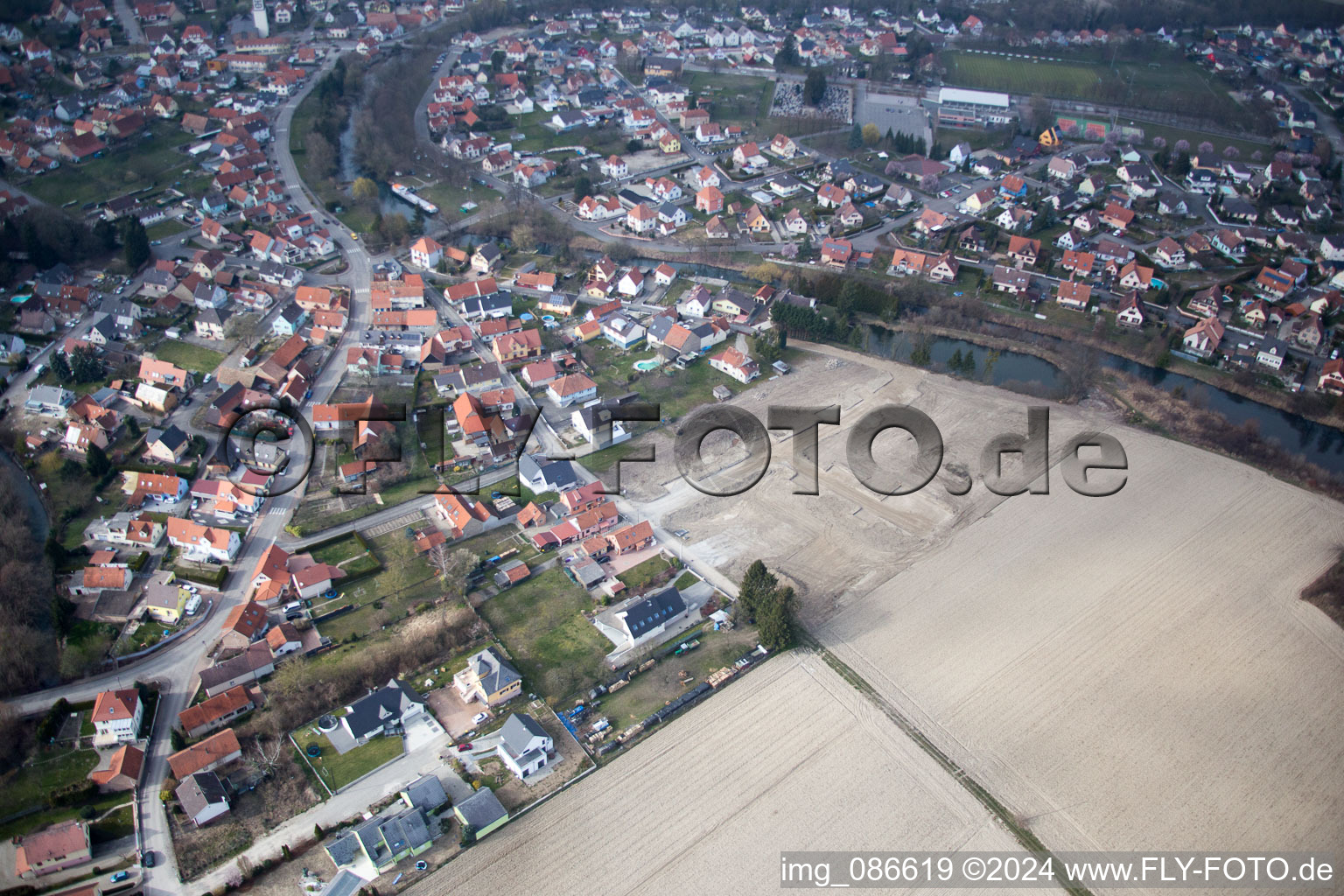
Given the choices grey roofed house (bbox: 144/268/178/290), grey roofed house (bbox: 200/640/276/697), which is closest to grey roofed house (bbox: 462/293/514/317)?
grey roofed house (bbox: 144/268/178/290)

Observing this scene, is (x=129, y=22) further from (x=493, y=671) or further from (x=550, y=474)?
(x=493, y=671)

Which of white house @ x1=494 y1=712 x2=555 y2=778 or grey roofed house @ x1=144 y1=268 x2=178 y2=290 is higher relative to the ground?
grey roofed house @ x1=144 y1=268 x2=178 y2=290

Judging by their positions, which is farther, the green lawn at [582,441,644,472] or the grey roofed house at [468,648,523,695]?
the green lawn at [582,441,644,472]

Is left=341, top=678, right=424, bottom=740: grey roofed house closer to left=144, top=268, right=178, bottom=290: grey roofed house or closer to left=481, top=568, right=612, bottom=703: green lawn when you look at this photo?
left=481, top=568, right=612, bottom=703: green lawn

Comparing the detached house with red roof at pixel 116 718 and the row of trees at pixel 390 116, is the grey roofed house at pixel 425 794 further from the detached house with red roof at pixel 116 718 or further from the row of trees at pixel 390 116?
the row of trees at pixel 390 116

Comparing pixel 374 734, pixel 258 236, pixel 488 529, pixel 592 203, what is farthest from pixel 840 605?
pixel 258 236

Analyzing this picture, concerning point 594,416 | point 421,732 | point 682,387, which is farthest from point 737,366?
point 421,732

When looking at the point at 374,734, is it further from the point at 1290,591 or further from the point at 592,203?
the point at 592,203
